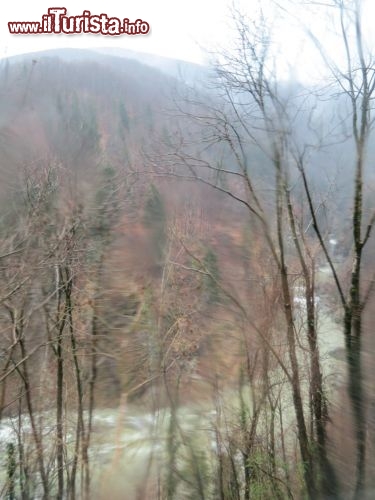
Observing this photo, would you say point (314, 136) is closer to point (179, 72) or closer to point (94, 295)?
point (179, 72)

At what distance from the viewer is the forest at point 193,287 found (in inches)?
149

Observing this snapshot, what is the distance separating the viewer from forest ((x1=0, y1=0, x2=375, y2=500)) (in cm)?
377

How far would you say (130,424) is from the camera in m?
7.31

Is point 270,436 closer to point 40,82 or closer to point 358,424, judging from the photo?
point 358,424

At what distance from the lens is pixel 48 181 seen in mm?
4699

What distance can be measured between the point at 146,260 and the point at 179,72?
212 cm

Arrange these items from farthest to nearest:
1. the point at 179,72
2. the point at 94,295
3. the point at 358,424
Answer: the point at 94,295 → the point at 179,72 → the point at 358,424

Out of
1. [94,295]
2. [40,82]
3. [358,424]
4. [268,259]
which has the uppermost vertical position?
[40,82]

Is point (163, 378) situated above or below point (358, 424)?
below

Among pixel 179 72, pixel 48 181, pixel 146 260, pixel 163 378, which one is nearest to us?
pixel 179 72

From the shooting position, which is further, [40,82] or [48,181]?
[40,82]

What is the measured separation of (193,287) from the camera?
6570mm

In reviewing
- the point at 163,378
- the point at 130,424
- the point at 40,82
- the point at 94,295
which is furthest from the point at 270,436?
the point at 40,82

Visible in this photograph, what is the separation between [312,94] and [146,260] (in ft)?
8.35
